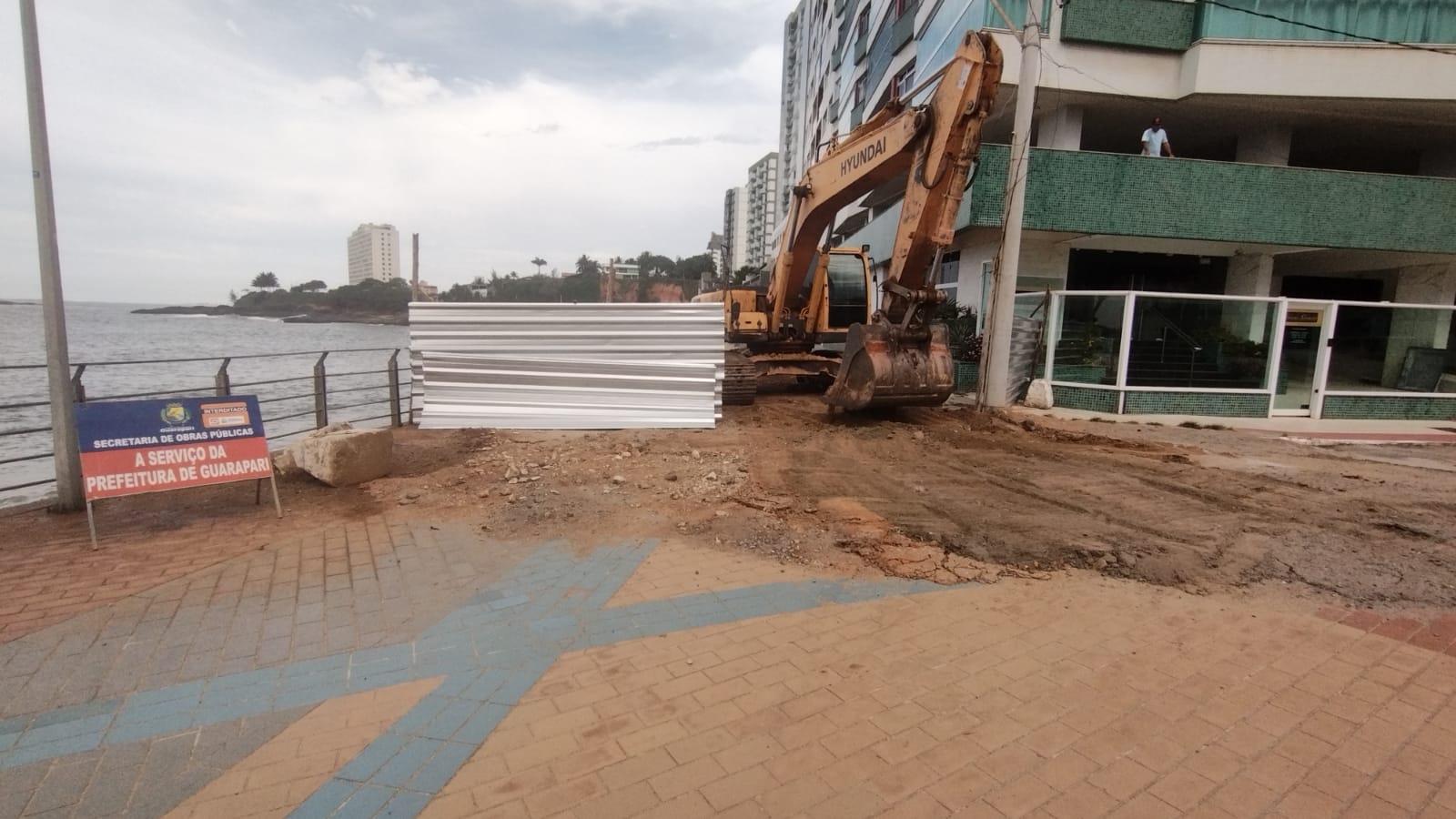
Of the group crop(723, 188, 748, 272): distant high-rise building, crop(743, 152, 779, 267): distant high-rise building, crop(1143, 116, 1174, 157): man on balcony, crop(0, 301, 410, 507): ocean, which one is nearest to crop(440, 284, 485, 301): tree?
crop(0, 301, 410, 507): ocean

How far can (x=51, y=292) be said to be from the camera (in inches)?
207

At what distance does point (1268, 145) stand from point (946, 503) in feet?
50.4

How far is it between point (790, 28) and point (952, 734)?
116290mm

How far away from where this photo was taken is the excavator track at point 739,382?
11094 millimetres

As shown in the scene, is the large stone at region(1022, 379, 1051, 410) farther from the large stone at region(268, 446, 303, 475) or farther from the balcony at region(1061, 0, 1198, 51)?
the large stone at region(268, 446, 303, 475)

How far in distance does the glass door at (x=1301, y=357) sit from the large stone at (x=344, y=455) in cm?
1393

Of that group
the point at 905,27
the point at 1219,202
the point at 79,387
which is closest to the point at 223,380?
the point at 79,387

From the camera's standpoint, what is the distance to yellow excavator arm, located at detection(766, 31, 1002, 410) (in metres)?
8.26

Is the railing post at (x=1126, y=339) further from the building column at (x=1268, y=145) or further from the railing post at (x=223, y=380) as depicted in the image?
the railing post at (x=223, y=380)

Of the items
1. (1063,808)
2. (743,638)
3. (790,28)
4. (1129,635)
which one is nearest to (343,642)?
(743,638)

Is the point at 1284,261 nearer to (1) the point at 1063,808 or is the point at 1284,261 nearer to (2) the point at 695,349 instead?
(2) the point at 695,349

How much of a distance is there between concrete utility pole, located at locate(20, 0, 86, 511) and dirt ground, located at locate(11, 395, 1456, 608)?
0.46 m

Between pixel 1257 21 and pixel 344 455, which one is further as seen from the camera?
pixel 1257 21

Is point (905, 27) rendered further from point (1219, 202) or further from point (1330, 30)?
point (1219, 202)
